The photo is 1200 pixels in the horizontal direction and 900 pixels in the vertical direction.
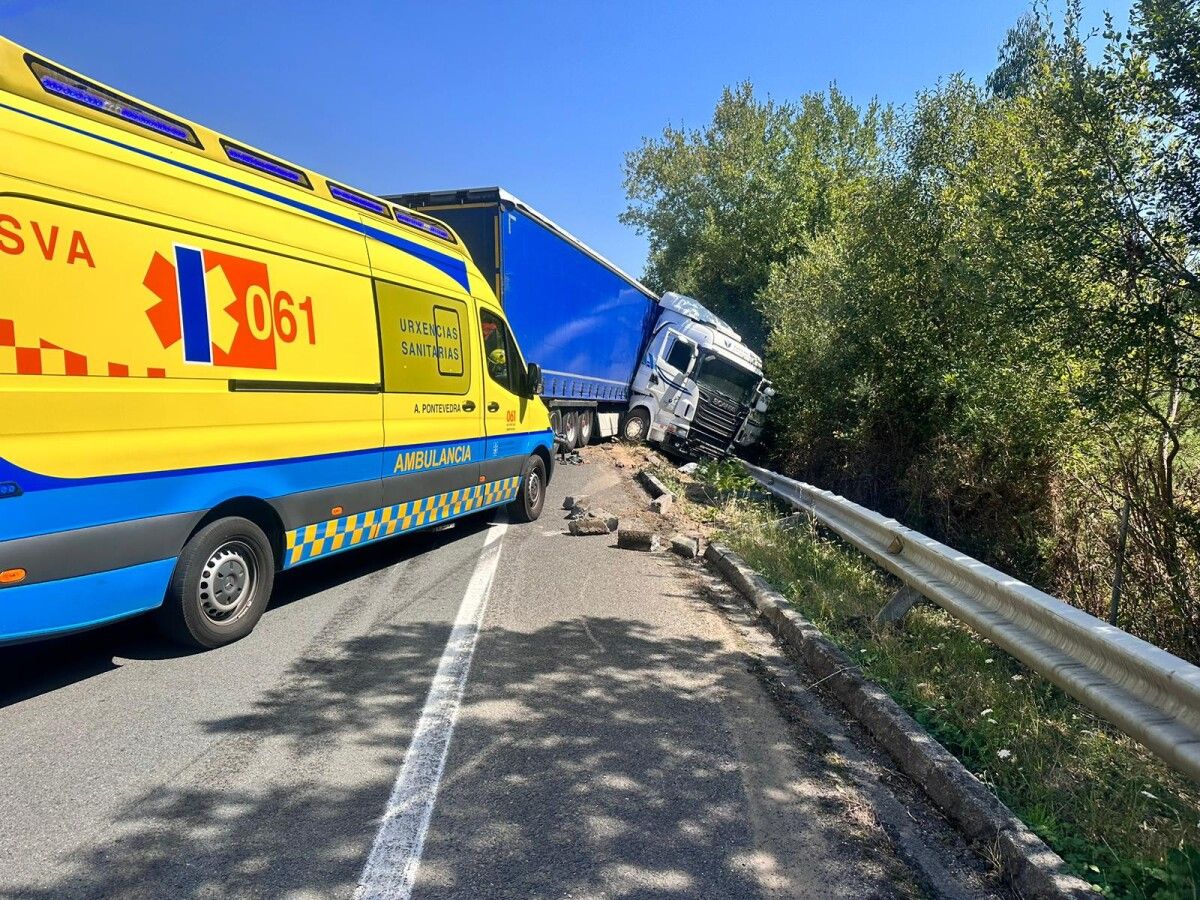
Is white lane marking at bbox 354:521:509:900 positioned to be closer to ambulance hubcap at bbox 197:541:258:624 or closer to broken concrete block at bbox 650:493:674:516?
ambulance hubcap at bbox 197:541:258:624

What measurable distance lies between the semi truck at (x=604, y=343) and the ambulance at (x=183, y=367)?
13.2 ft

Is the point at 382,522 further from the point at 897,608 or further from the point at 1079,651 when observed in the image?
the point at 1079,651

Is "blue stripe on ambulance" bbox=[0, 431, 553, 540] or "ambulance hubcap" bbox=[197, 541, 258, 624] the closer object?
"blue stripe on ambulance" bbox=[0, 431, 553, 540]

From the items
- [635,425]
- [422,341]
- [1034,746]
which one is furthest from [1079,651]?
[635,425]

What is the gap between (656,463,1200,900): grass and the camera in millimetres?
2615

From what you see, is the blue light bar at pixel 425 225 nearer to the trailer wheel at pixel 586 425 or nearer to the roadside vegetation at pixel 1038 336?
the roadside vegetation at pixel 1038 336

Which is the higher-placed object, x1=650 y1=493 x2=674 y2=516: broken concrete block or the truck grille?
the truck grille

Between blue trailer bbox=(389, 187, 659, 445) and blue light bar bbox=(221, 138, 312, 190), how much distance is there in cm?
475

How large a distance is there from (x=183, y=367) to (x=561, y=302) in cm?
938

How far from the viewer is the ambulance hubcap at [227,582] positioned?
176 inches

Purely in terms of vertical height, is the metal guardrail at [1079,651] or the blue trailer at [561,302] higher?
the blue trailer at [561,302]

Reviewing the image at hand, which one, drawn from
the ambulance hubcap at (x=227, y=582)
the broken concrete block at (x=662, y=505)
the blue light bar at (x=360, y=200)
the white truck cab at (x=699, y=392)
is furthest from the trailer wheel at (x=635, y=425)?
the ambulance hubcap at (x=227, y=582)

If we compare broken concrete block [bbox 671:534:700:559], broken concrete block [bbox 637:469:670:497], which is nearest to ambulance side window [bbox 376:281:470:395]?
broken concrete block [bbox 671:534:700:559]

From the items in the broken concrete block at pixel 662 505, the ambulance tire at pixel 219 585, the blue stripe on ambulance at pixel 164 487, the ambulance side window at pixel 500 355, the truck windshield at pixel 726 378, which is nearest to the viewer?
the blue stripe on ambulance at pixel 164 487
